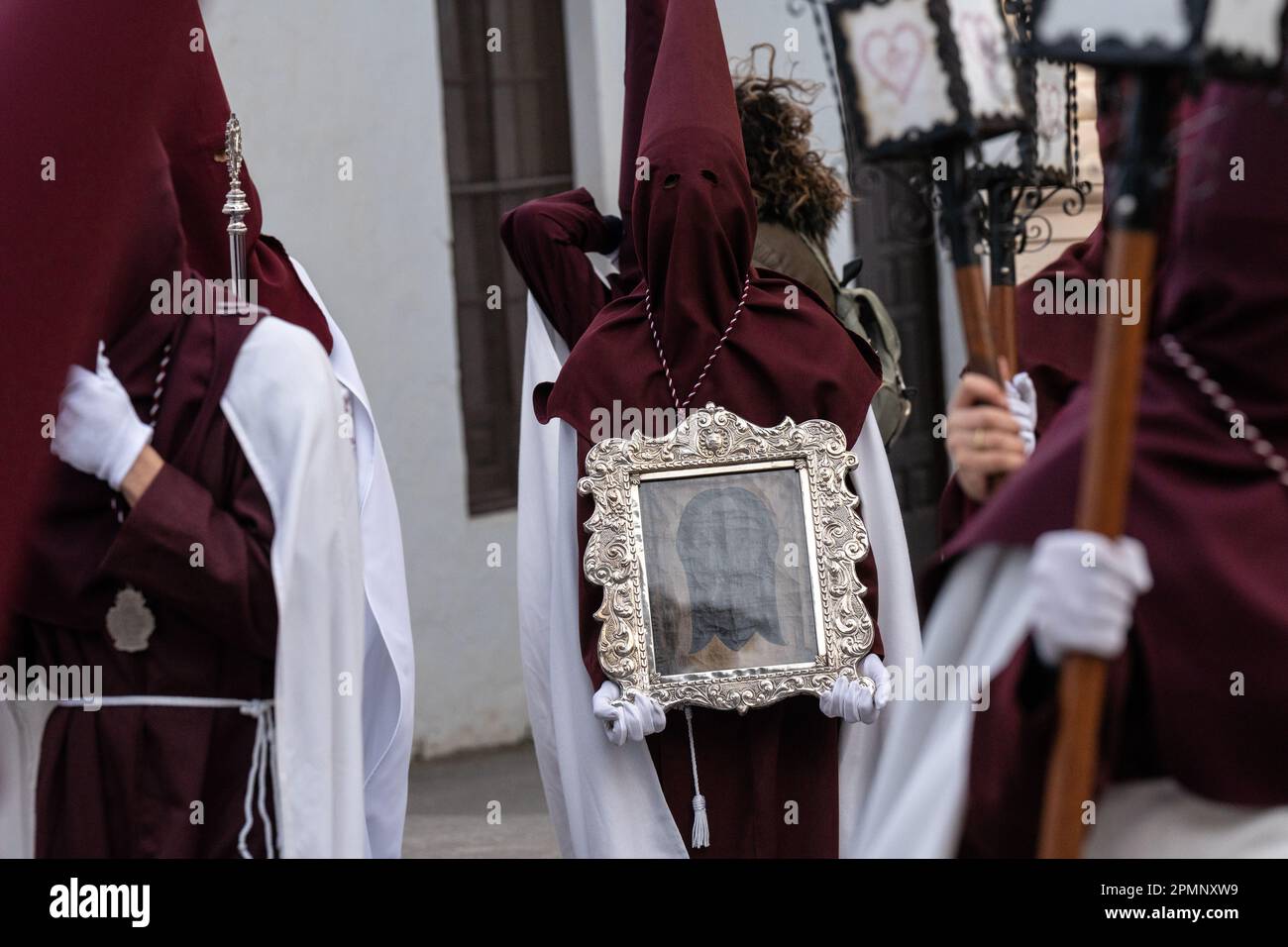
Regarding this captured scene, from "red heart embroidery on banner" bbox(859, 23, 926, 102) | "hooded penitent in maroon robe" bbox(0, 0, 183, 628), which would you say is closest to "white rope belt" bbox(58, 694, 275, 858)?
"red heart embroidery on banner" bbox(859, 23, 926, 102)

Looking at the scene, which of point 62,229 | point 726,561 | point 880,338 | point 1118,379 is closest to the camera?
point 62,229

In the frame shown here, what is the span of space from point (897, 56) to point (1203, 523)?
800 mm

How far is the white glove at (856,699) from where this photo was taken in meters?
4.05

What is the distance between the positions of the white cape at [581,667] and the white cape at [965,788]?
154 cm

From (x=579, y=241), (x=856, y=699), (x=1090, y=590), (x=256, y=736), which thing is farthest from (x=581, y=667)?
(x=1090, y=590)

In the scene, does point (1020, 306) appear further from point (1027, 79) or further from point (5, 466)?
point (5, 466)

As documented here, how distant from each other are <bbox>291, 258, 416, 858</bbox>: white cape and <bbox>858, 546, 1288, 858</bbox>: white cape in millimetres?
1826

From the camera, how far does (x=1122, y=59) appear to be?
2.05 meters

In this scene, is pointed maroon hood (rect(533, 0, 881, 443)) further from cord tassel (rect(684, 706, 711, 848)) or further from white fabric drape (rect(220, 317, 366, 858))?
white fabric drape (rect(220, 317, 366, 858))

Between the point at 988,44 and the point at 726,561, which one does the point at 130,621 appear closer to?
the point at 726,561

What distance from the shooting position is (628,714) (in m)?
4.05
